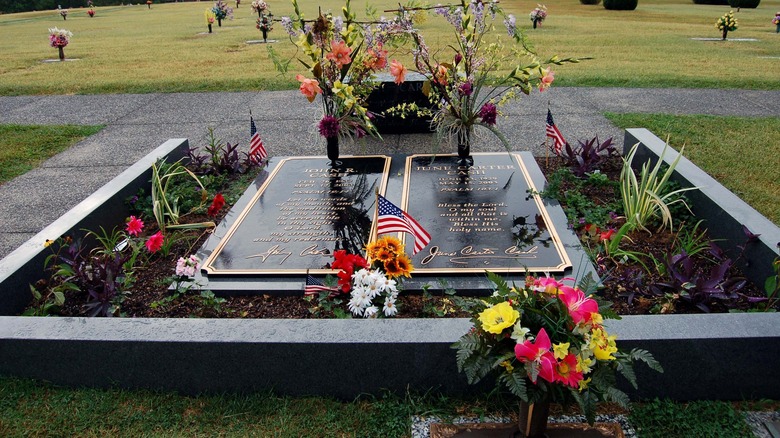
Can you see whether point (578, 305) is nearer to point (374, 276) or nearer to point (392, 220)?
point (374, 276)

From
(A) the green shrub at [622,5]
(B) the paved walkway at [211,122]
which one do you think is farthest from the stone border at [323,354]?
(A) the green shrub at [622,5]

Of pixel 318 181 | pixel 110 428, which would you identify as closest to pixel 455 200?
pixel 318 181

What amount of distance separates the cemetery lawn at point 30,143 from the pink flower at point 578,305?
5595 millimetres

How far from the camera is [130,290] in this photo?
11.8 ft

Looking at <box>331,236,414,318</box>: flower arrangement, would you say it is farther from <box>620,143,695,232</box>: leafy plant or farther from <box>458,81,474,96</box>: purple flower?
<box>458,81,474,96</box>: purple flower

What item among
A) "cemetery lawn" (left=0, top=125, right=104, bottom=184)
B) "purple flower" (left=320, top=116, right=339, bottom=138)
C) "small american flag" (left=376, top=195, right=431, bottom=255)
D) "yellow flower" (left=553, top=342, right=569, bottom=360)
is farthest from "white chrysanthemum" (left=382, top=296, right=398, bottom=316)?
"cemetery lawn" (left=0, top=125, right=104, bottom=184)

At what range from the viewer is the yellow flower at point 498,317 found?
2.13 metres

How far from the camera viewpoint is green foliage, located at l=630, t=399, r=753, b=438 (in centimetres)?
260

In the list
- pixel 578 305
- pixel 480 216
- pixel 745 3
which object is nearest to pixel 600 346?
pixel 578 305

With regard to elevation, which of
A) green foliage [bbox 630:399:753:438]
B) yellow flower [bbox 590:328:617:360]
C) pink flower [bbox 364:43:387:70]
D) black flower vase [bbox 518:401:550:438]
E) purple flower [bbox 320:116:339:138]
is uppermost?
pink flower [bbox 364:43:387:70]

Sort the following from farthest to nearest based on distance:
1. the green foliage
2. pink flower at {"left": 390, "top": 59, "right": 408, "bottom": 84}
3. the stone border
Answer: pink flower at {"left": 390, "top": 59, "right": 408, "bottom": 84} < the stone border < the green foliage

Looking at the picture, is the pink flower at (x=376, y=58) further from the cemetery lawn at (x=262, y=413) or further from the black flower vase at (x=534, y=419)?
the black flower vase at (x=534, y=419)

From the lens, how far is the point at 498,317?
7.14ft

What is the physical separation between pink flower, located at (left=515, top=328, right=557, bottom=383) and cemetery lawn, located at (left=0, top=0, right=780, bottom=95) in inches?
137
